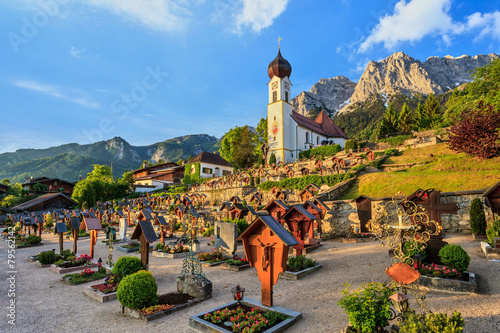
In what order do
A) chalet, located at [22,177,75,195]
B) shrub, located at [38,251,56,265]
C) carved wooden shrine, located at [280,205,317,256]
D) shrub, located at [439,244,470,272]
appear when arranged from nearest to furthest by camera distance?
shrub, located at [439,244,470,272], carved wooden shrine, located at [280,205,317,256], shrub, located at [38,251,56,265], chalet, located at [22,177,75,195]

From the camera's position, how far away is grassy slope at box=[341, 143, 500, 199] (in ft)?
50.5

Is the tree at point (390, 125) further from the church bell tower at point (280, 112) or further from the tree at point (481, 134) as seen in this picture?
the tree at point (481, 134)

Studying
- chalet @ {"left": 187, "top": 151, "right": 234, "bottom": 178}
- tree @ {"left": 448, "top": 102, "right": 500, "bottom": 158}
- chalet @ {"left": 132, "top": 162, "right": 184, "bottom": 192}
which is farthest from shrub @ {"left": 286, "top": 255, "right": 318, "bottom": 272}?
chalet @ {"left": 132, "top": 162, "right": 184, "bottom": 192}

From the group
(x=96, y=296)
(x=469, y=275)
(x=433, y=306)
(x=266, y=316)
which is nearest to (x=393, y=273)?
(x=433, y=306)

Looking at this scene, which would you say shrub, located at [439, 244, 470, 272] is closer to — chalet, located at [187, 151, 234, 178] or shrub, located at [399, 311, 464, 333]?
shrub, located at [399, 311, 464, 333]

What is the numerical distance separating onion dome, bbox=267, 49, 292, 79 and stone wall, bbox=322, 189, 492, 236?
126ft

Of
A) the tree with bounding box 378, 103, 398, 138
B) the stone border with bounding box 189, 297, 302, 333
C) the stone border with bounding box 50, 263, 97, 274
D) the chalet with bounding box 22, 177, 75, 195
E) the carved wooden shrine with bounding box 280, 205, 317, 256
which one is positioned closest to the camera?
the stone border with bounding box 189, 297, 302, 333

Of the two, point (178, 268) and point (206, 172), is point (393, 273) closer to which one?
point (178, 268)

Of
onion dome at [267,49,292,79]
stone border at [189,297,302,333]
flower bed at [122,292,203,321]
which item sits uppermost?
onion dome at [267,49,292,79]

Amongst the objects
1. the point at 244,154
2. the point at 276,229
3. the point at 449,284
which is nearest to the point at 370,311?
the point at 276,229

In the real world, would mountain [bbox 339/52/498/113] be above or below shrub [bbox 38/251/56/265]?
above

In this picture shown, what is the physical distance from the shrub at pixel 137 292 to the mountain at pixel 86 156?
124 metres

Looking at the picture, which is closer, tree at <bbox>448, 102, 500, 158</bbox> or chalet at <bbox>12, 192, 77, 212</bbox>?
tree at <bbox>448, 102, 500, 158</bbox>

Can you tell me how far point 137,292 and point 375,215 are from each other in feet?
45.5
